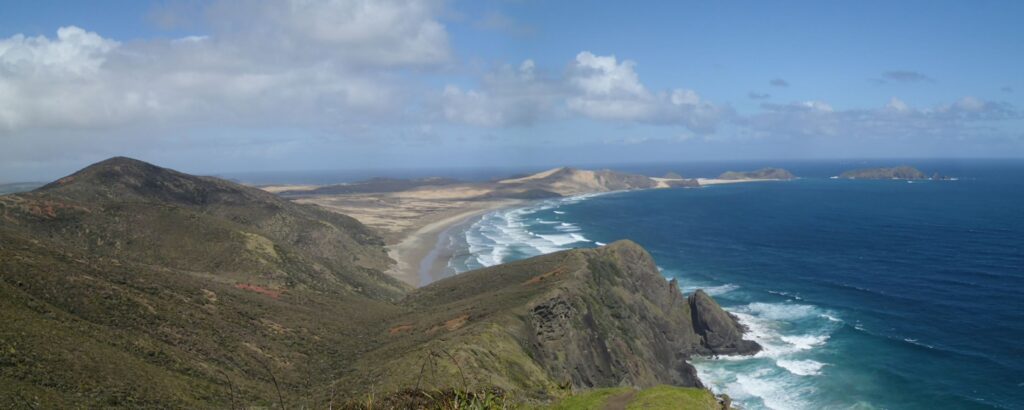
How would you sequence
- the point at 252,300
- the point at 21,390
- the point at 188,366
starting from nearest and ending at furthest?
the point at 21,390 → the point at 188,366 → the point at 252,300

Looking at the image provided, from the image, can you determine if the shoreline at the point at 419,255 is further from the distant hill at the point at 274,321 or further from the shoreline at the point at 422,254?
the distant hill at the point at 274,321

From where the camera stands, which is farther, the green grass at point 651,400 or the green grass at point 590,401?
the green grass at point 590,401

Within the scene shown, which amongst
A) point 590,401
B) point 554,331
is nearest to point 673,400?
point 590,401

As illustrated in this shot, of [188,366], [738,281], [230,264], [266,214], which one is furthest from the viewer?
[266,214]

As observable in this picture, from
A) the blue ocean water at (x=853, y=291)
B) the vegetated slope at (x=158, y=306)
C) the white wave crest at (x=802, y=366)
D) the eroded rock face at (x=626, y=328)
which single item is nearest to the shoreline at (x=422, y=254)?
the blue ocean water at (x=853, y=291)

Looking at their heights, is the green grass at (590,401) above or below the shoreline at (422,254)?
above

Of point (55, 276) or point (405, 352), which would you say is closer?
point (55, 276)

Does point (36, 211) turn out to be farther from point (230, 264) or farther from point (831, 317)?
point (831, 317)

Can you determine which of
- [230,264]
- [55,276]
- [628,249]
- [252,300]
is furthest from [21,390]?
[628,249]
